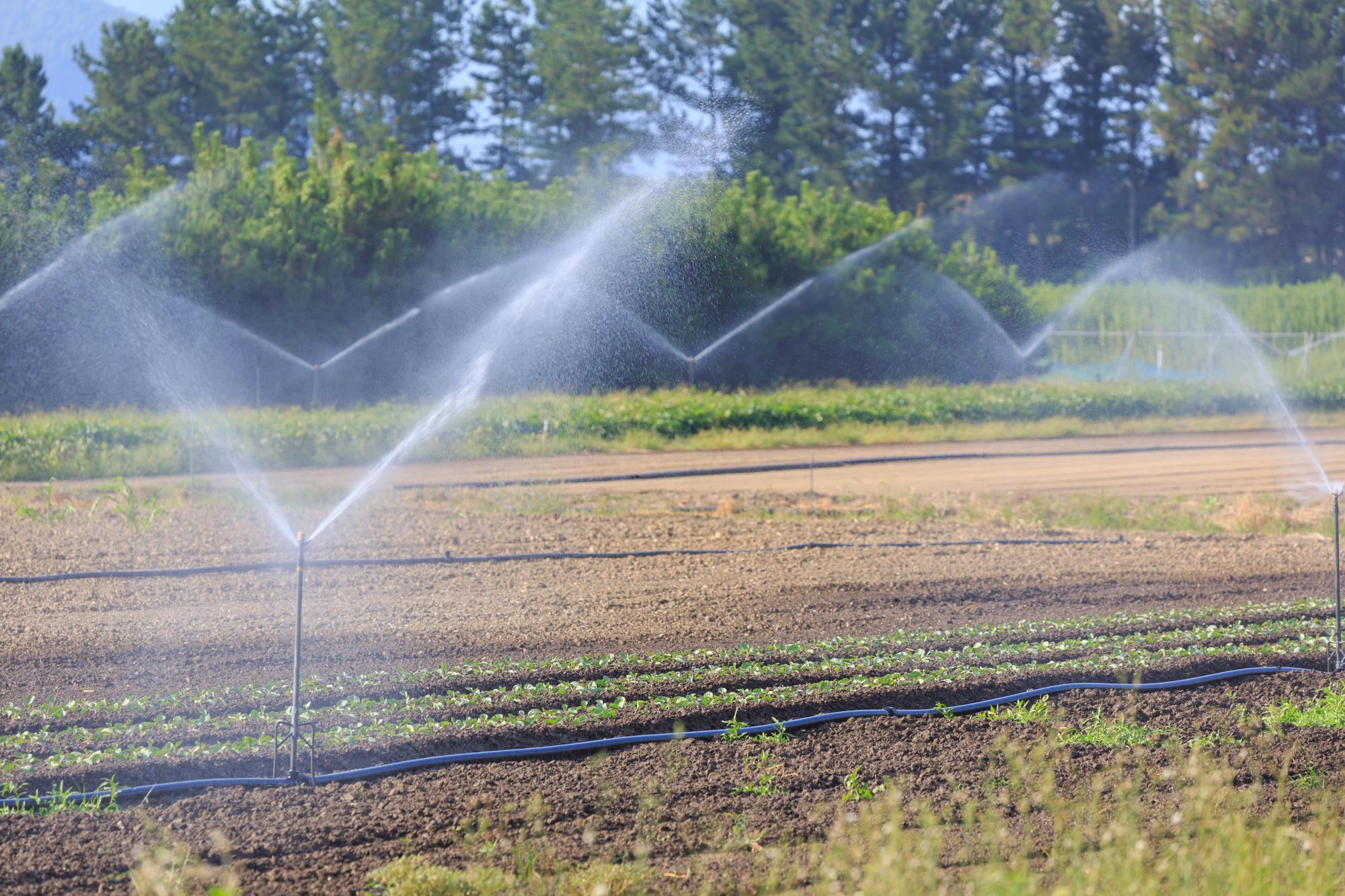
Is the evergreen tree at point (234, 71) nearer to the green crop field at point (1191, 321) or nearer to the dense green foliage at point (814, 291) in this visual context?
the dense green foliage at point (814, 291)

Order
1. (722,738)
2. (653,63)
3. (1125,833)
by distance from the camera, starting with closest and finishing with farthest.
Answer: (1125,833) → (722,738) → (653,63)

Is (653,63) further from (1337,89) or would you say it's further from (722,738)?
(722,738)

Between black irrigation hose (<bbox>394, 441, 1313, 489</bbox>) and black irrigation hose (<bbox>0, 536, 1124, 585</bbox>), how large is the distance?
10.1ft

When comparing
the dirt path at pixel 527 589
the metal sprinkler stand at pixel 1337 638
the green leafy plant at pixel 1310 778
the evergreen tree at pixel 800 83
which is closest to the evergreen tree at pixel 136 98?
the evergreen tree at pixel 800 83

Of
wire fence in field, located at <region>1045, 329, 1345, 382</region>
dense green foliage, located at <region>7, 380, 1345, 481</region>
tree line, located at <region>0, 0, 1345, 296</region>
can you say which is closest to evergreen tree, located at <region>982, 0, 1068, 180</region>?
tree line, located at <region>0, 0, 1345, 296</region>

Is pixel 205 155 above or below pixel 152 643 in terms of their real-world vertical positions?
above

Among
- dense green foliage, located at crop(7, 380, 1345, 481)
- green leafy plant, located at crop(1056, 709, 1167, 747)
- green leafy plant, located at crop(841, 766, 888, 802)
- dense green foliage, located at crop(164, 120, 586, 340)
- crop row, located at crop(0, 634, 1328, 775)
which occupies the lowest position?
green leafy plant, located at crop(1056, 709, 1167, 747)

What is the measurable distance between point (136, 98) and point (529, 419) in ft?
84.6

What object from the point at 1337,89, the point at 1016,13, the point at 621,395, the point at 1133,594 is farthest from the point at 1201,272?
the point at 1133,594

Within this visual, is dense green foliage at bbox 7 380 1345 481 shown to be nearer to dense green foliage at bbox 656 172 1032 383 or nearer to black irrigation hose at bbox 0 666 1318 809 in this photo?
dense green foliage at bbox 656 172 1032 383

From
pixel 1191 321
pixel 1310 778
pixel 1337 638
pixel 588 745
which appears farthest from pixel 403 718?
pixel 1191 321

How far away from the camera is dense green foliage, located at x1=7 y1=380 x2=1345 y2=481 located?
15.2m

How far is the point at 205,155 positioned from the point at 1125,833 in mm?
22985

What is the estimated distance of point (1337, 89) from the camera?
38.2m
